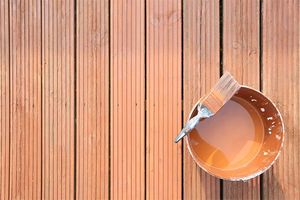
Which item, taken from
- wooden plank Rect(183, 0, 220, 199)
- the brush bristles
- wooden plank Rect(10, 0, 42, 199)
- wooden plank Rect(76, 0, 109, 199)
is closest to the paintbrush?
the brush bristles

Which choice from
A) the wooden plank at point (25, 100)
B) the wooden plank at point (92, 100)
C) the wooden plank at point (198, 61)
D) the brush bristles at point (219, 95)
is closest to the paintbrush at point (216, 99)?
the brush bristles at point (219, 95)

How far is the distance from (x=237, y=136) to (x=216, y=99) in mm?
161

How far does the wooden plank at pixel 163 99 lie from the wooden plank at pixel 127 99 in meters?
0.02

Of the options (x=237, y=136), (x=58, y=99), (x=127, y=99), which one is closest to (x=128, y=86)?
(x=127, y=99)

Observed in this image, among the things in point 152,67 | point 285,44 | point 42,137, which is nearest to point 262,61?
point 285,44

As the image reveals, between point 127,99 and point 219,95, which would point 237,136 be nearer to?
point 219,95

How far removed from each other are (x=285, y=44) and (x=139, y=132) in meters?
0.44

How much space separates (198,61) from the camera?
994 millimetres

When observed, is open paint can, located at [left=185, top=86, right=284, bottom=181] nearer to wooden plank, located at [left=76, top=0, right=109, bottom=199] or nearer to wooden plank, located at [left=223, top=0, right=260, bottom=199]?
wooden plank, located at [left=223, top=0, right=260, bottom=199]

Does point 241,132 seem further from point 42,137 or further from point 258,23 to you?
point 42,137

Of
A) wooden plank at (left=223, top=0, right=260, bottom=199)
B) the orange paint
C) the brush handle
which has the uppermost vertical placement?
wooden plank at (left=223, top=0, right=260, bottom=199)

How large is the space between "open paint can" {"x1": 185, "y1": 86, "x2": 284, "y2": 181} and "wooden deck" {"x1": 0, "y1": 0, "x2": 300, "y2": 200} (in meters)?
0.06

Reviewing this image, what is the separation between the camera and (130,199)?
100cm

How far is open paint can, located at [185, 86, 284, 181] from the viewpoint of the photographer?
934 mm
